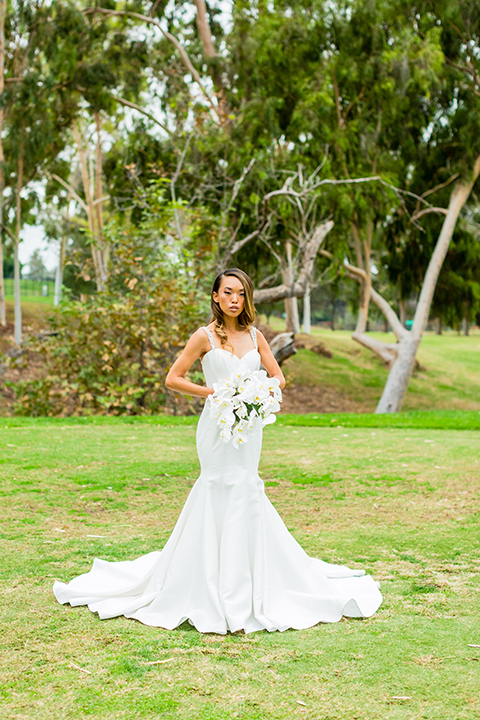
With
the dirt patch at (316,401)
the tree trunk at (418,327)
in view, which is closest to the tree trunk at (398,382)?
the tree trunk at (418,327)

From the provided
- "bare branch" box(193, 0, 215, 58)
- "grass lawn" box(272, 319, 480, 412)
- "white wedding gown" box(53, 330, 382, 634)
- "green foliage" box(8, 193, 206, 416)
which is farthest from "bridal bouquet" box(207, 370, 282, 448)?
"bare branch" box(193, 0, 215, 58)

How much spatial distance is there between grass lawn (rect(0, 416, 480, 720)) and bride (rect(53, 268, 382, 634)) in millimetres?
122

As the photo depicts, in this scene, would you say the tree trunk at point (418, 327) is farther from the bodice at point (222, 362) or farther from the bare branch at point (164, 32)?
the bodice at point (222, 362)

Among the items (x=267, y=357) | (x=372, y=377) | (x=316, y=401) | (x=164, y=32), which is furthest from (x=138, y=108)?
(x=267, y=357)

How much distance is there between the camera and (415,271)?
23672mm

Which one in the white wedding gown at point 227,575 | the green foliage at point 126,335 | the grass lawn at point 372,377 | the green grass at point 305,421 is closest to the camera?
the white wedding gown at point 227,575

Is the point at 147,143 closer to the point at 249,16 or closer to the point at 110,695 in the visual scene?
the point at 249,16

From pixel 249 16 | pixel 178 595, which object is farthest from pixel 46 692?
pixel 249 16

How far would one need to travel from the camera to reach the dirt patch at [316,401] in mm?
22203

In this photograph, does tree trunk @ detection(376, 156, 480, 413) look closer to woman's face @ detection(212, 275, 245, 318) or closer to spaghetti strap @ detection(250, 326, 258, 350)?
spaghetti strap @ detection(250, 326, 258, 350)

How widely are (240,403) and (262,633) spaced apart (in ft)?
3.94

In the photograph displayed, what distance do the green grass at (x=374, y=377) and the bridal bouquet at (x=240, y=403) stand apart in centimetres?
1726

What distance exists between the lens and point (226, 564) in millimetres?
3846

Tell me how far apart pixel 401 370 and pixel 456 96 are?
814 cm
